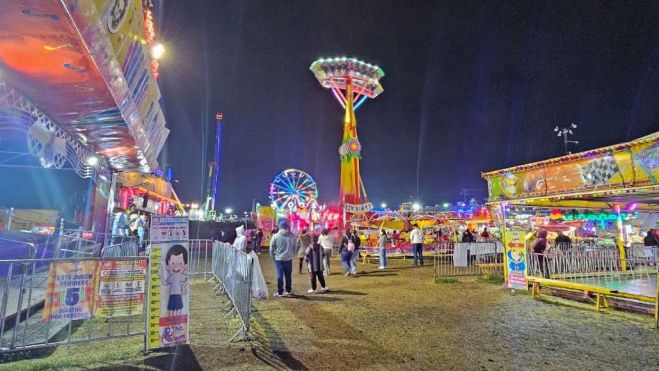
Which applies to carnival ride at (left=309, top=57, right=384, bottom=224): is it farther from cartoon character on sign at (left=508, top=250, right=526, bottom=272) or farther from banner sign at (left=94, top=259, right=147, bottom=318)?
banner sign at (left=94, top=259, right=147, bottom=318)

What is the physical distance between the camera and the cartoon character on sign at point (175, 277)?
15.1 feet

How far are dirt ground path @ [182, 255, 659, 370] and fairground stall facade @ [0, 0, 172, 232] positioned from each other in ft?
13.2

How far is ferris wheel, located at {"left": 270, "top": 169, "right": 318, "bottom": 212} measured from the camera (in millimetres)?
38375

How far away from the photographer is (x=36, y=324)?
5.15 m

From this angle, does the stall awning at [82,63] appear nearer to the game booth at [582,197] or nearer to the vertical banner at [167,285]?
the vertical banner at [167,285]

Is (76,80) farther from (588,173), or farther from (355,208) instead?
(355,208)

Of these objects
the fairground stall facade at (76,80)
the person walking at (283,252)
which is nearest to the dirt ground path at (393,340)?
the person walking at (283,252)

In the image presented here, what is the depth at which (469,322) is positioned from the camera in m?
6.25

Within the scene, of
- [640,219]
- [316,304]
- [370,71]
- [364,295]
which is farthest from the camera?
[370,71]

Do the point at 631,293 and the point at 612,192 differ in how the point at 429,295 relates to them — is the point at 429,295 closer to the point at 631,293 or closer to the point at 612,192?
the point at 631,293

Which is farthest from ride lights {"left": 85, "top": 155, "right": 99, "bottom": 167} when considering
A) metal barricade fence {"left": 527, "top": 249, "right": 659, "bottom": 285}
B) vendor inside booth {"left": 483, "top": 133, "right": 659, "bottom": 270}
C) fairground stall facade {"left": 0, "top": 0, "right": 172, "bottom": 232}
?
metal barricade fence {"left": 527, "top": 249, "right": 659, "bottom": 285}

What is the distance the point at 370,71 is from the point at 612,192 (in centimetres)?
3043

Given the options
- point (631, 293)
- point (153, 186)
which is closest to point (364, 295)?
point (631, 293)

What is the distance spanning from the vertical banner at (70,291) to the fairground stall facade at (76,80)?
100 inches
